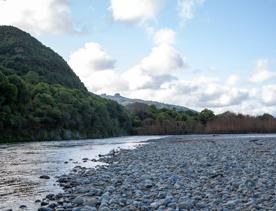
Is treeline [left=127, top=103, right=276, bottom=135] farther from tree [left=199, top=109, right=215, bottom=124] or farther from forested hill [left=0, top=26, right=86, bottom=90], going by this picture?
forested hill [left=0, top=26, right=86, bottom=90]

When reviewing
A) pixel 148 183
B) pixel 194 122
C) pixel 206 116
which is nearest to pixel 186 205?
pixel 148 183

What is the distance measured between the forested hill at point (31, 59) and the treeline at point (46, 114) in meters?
16.9

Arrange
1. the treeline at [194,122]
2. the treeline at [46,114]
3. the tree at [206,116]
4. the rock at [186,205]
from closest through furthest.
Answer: the rock at [186,205] → the treeline at [46,114] → the treeline at [194,122] → the tree at [206,116]

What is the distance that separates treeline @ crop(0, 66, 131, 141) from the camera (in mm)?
78188

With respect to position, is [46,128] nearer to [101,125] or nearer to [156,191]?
[101,125]

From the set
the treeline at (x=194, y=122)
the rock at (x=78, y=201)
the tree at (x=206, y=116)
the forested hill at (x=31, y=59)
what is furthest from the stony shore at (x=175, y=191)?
the tree at (x=206, y=116)

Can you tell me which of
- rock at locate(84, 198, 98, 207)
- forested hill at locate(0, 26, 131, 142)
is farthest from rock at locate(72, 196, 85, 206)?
forested hill at locate(0, 26, 131, 142)

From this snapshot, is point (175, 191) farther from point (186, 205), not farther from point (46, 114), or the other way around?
point (46, 114)

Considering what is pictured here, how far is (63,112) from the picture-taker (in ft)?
328

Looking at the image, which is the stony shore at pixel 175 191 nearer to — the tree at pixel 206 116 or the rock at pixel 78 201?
the rock at pixel 78 201

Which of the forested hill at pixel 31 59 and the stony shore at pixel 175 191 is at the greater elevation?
the forested hill at pixel 31 59

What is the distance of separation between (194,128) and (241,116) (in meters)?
17.8

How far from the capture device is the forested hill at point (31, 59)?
495ft

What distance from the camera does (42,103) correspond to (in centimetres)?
9581
